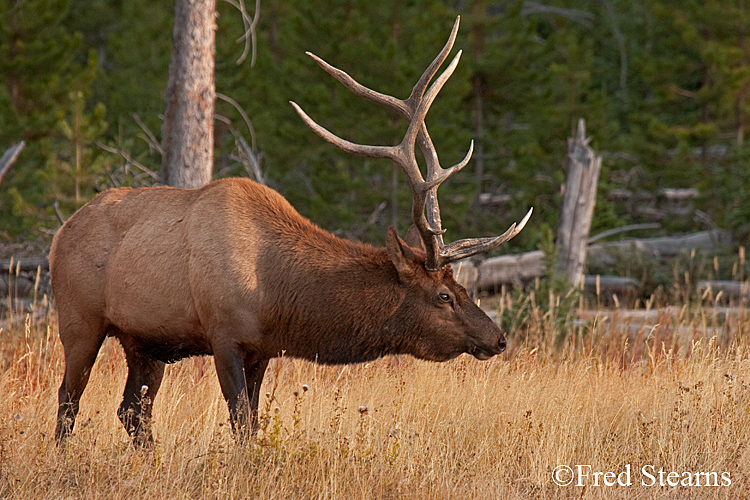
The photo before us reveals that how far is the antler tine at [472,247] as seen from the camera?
461cm

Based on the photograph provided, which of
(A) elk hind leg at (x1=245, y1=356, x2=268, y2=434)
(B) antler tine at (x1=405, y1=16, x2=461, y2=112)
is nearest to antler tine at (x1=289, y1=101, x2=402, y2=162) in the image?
(B) antler tine at (x1=405, y1=16, x2=461, y2=112)

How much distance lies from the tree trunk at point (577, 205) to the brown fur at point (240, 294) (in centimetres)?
546

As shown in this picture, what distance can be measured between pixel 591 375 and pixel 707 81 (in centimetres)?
1368

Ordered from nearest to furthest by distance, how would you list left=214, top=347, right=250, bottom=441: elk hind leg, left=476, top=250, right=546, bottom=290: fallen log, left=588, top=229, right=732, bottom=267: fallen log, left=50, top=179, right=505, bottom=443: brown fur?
left=214, top=347, right=250, bottom=441: elk hind leg
left=50, top=179, right=505, bottom=443: brown fur
left=476, top=250, right=546, bottom=290: fallen log
left=588, top=229, right=732, bottom=267: fallen log

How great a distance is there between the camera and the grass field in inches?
157

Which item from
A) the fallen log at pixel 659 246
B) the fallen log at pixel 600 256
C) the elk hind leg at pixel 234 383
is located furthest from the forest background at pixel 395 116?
the elk hind leg at pixel 234 383

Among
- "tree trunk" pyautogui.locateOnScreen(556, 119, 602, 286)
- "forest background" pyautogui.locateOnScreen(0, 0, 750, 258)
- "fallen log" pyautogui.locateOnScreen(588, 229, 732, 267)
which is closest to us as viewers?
"tree trunk" pyautogui.locateOnScreen(556, 119, 602, 286)

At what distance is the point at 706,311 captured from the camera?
8.95 m

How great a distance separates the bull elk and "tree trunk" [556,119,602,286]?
5344 mm

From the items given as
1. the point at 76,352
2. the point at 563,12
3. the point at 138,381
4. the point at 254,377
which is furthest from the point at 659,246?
the point at 76,352

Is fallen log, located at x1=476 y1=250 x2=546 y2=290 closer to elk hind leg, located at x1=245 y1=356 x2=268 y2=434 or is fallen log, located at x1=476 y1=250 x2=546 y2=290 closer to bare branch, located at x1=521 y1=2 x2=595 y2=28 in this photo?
elk hind leg, located at x1=245 y1=356 x2=268 y2=434

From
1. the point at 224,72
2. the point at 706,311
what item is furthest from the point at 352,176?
the point at 706,311

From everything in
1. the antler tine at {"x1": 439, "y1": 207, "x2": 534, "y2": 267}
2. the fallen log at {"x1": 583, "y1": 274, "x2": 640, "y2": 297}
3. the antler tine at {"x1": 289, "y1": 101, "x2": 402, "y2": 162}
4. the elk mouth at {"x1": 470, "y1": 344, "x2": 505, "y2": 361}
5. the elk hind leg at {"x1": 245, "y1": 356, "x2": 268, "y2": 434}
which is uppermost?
the antler tine at {"x1": 289, "y1": 101, "x2": 402, "y2": 162}

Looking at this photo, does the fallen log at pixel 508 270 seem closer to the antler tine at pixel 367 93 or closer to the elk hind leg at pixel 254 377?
the antler tine at pixel 367 93
